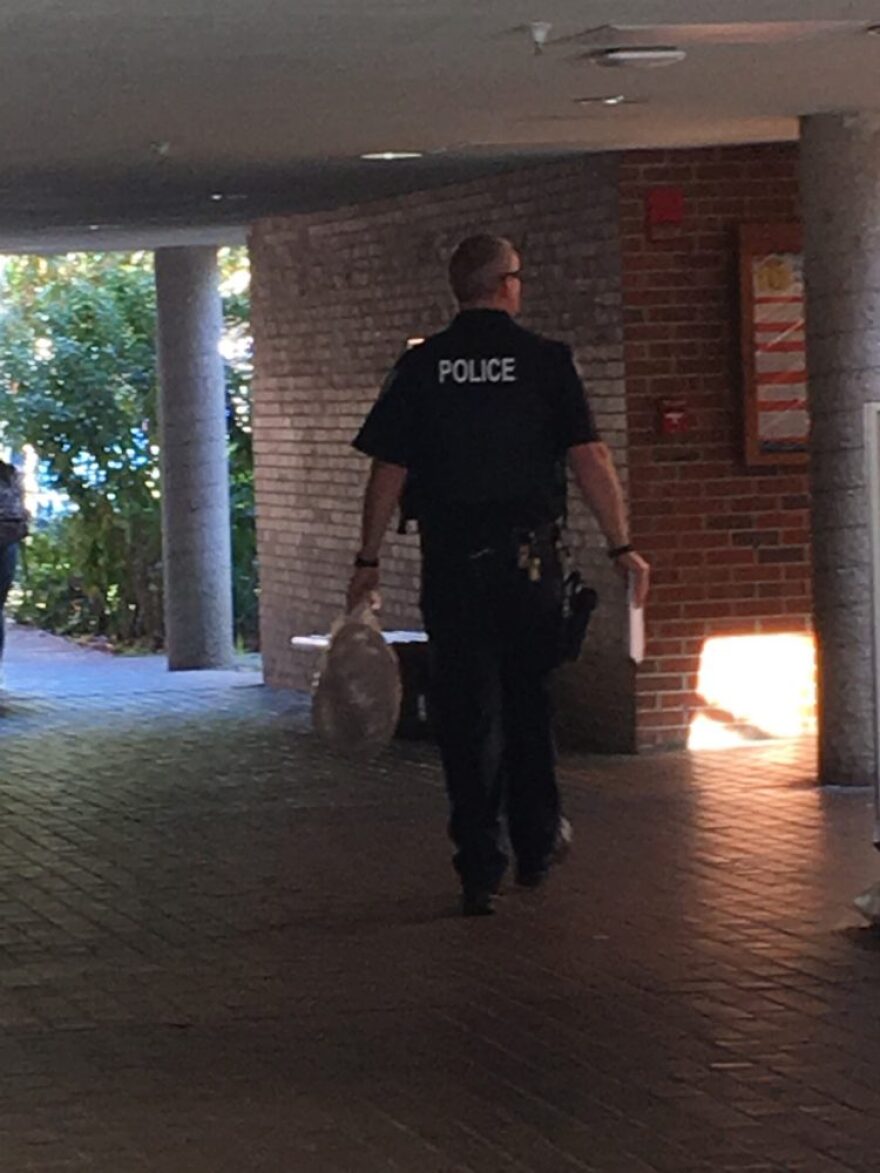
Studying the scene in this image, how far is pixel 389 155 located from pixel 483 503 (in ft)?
14.5

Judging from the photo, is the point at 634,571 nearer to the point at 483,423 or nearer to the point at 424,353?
the point at 483,423

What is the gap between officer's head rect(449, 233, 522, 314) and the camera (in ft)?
26.9

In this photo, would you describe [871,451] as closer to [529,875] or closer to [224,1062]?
[529,875]

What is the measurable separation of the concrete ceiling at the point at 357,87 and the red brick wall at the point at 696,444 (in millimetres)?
330

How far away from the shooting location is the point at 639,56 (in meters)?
8.70

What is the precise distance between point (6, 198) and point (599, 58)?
19.5ft

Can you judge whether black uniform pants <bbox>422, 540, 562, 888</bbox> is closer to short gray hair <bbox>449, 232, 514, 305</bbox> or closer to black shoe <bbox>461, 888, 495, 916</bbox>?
black shoe <bbox>461, 888, 495, 916</bbox>

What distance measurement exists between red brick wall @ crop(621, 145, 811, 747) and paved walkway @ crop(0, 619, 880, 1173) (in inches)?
35.1

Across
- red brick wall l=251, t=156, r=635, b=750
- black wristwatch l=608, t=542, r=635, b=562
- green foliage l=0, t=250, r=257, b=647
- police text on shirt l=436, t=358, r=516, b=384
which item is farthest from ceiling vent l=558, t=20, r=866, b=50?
green foliage l=0, t=250, r=257, b=647

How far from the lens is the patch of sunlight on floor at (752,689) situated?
12305mm

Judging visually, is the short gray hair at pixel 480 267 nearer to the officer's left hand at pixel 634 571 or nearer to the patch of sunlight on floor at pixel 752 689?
the officer's left hand at pixel 634 571

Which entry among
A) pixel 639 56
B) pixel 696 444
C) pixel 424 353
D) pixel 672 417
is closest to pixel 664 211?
pixel 672 417

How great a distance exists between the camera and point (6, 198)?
45.9 feet

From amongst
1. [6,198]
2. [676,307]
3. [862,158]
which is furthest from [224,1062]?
[6,198]
